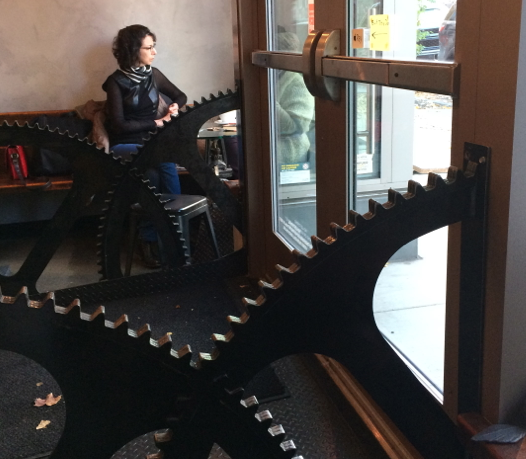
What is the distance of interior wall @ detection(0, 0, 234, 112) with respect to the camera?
211 inches

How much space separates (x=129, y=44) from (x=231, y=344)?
13.2 ft

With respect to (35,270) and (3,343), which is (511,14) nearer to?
(3,343)

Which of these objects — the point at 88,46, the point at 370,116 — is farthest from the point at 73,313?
the point at 88,46

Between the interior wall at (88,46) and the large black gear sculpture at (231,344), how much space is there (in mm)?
4697

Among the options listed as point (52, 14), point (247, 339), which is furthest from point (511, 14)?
point (52, 14)

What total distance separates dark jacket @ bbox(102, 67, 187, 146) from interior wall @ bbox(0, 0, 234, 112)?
0.67 meters

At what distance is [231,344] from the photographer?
4.36ft

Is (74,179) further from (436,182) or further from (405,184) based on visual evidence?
(436,182)

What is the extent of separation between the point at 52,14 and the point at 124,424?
4835 millimetres

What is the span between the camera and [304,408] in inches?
94.1

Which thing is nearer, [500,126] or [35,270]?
[500,126]

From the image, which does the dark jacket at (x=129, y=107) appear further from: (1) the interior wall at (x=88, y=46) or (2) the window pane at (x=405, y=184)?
(2) the window pane at (x=405, y=184)

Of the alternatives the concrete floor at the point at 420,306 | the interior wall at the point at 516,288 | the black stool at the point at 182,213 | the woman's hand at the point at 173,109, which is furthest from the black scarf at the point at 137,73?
the interior wall at the point at 516,288

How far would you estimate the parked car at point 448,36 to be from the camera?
1.45 m
